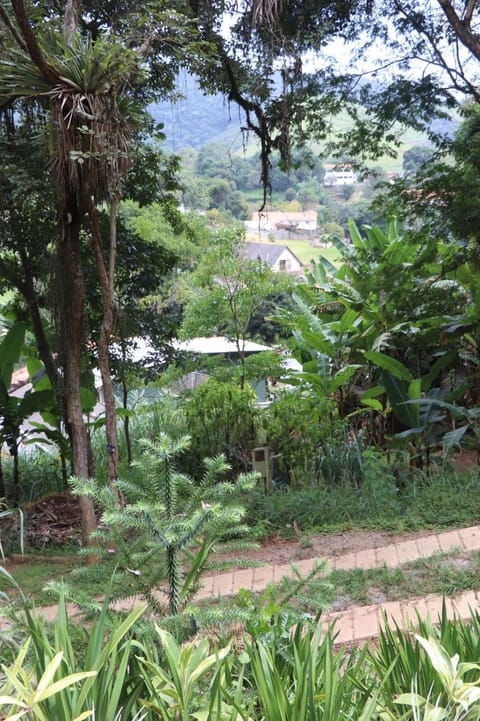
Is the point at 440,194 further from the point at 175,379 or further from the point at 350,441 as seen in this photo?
the point at 175,379

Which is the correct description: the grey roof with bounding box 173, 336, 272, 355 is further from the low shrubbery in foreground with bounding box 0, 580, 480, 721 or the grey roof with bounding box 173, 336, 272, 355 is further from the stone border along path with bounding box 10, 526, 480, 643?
the low shrubbery in foreground with bounding box 0, 580, 480, 721

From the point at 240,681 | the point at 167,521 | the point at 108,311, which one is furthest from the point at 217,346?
the point at 240,681

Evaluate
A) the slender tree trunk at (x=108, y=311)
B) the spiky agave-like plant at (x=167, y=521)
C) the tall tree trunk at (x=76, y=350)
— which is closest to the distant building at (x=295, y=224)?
the tall tree trunk at (x=76, y=350)

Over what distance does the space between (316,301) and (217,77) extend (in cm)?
376

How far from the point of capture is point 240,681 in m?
2.38

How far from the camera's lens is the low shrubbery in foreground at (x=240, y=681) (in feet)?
7.22

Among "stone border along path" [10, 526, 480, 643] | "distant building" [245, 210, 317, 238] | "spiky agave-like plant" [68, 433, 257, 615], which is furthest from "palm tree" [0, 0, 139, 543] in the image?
"distant building" [245, 210, 317, 238]

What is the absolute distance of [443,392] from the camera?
8117 mm

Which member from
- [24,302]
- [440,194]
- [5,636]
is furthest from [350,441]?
[5,636]

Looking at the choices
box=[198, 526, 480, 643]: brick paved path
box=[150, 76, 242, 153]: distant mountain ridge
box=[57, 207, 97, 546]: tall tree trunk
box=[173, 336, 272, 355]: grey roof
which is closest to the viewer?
box=[198, 526, 480, 643]: brick paved path

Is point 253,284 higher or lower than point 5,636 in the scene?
higher

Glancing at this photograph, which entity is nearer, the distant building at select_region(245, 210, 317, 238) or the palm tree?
the palm tree

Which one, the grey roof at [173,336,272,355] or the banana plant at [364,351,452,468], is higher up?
the grey roof at [173,336,272,355]

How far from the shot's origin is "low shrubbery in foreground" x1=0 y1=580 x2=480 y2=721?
2.20 meters
